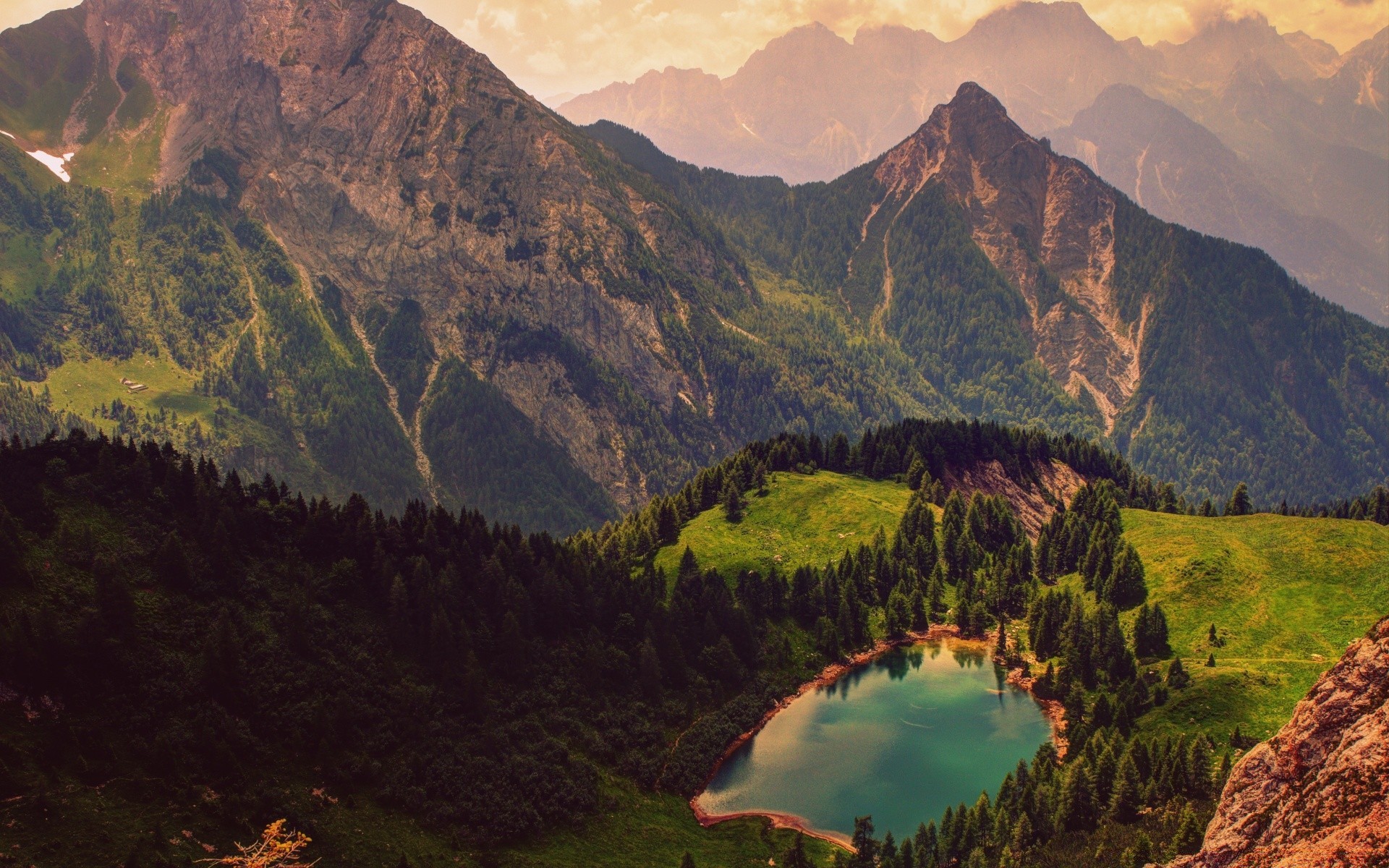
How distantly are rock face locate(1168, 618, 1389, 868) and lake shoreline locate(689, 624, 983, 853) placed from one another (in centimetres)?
5720

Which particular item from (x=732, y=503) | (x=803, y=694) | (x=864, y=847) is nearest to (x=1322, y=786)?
(x=864, y=847)

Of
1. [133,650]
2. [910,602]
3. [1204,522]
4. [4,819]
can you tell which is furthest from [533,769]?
[1204,522]

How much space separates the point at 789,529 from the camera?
183125mm

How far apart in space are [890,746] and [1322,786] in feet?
274

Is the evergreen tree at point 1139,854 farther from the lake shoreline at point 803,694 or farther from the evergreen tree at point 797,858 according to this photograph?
the lake shoreline at point 803,694

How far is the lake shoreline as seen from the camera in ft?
344

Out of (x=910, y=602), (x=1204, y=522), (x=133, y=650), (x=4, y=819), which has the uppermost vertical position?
(x=1204, y=522)

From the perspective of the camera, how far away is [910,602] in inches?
6216

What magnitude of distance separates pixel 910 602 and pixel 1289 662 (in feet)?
186

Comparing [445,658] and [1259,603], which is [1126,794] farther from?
[445,658]

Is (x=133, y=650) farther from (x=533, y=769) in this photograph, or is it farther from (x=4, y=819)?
(x=533, y=769)

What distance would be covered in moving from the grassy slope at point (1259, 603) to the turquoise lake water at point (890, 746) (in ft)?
72.3

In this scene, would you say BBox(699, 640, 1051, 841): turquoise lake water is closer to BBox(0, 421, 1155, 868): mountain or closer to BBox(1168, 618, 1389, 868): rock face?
BBox(0, 421, 1155, 868): mountain

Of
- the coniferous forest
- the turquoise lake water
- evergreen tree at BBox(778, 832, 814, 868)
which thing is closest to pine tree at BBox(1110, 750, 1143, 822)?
the coniferous forest
